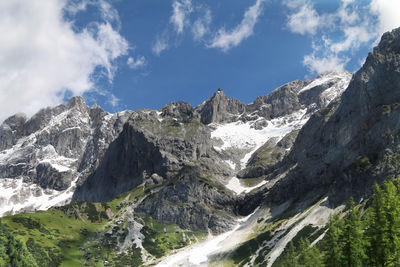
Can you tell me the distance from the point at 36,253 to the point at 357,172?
15967 cm

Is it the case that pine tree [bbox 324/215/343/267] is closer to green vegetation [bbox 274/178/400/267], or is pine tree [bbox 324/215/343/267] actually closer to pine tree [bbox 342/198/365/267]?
green vegetation [bbox 274/178/400/267]

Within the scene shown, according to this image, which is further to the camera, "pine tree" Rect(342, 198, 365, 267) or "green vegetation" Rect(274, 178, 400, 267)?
"pine tree" Rect(342, 198, 365, 267)

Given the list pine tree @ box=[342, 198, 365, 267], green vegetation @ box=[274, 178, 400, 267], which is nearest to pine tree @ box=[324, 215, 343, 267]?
green vegetation @ box=[274, 178, 400, 267]

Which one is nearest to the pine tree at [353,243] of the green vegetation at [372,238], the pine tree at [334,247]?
the green vegetation at [372,238]

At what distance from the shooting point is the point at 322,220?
17112 centimetres

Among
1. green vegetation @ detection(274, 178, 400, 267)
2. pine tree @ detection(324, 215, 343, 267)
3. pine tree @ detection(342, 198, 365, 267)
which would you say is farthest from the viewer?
pine tree @ detection(324, 215, 343, 267)

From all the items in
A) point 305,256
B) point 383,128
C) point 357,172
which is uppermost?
point 383,128

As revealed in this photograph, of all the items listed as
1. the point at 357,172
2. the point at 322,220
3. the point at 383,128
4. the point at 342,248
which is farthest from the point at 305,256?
the point at 383,128

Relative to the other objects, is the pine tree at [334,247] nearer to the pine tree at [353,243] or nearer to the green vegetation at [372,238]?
the green vegetation at [372,238]

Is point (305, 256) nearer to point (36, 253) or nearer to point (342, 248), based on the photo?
point (342, 248)

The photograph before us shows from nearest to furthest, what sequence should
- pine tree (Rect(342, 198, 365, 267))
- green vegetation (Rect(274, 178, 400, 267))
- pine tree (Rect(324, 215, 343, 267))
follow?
green vegetation (Rect(274, 178, 400, 267)) → pine tree (Rect(342, 198, 365, 267)) → pine tree (Rect(324, 215, 343, 267))

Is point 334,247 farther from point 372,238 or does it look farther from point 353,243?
point 372,238

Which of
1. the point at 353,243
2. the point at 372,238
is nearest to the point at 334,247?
the point at 353,243

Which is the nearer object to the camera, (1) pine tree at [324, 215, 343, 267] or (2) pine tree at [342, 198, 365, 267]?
(2) pine tree at [342, 198, 365, 267]
